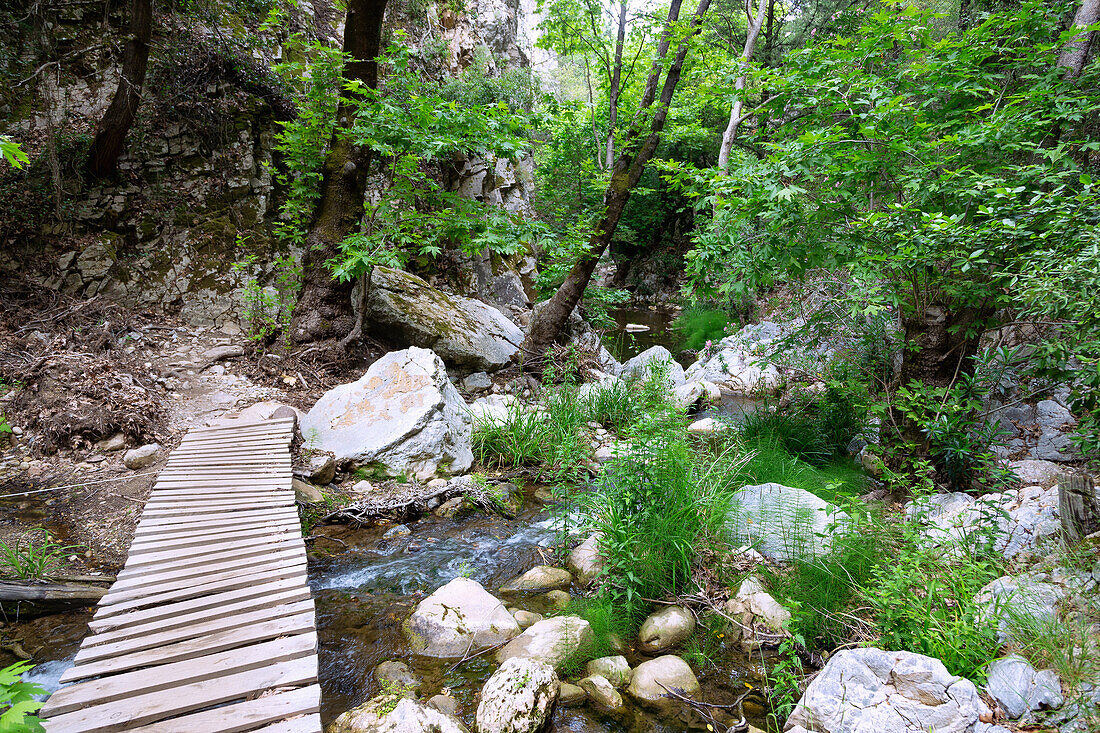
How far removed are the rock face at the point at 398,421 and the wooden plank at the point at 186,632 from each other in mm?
2403

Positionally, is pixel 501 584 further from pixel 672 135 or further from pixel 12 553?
pixel 672 135

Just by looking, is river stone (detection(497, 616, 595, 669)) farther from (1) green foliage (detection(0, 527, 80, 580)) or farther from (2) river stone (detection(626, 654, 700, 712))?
(1) green foliage (detection(0, 527, 80, 580))

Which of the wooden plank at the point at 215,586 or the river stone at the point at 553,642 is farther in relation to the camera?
the river stone at the point at 553,642

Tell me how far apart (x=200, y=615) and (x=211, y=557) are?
53 cm

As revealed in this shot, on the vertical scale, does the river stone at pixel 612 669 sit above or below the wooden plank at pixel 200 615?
below

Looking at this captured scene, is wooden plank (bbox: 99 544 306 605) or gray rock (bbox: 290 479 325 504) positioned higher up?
wooden plank (bbox: 99 544 306 605)

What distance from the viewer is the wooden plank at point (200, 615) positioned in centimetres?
239

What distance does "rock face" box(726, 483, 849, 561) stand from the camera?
3443mm

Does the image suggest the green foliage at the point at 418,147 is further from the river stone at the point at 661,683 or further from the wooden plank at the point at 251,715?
the river stone at the point at 661,683

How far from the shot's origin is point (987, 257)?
3486 millimetres

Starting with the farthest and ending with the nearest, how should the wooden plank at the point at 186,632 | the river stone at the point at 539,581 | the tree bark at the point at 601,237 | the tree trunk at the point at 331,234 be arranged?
the tree bark at the point at 601,237 < the tree trunk at the point at 331,234 < the river stone at the point at 539,581 < the wooden plank at the point at 186,632

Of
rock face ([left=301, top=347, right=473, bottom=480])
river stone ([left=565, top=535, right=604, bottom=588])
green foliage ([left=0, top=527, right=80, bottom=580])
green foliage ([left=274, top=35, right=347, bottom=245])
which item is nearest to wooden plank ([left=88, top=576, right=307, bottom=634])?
green foliage ([left=0, top=527, right=80, bottom=580])

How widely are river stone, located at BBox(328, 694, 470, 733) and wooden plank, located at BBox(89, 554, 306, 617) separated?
81 centimetres

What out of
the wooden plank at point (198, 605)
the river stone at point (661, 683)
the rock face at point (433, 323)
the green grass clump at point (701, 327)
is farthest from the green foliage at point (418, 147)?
the green grass clump at point (701, 327)
